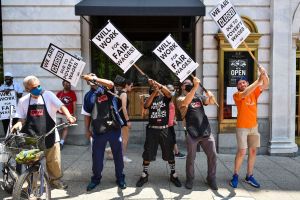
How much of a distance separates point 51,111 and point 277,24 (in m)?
6.36

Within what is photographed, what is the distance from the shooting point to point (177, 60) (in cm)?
632

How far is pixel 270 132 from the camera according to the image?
9484 mm

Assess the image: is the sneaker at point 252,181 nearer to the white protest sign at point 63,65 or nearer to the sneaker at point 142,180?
the sneaker at point 142,180

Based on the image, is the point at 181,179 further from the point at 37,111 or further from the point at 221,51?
the point at 221,51

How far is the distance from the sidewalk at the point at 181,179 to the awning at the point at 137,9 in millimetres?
3373

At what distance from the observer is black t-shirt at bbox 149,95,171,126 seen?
6125 millimetres

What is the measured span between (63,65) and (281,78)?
5773 mm

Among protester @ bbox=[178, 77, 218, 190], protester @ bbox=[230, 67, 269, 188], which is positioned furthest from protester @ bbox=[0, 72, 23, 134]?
protester @ bbox=[230, 67, 269, 188]

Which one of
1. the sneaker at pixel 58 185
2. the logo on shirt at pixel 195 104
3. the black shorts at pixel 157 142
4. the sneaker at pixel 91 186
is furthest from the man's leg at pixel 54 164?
the logo on shirt at pixel 195 104

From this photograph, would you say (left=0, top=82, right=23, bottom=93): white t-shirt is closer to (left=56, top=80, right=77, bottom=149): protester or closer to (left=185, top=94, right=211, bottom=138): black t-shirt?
(left=56, top=80, right=77, bottom=149): protester

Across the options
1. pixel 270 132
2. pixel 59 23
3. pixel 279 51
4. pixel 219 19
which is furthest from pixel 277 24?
pixel 59 23

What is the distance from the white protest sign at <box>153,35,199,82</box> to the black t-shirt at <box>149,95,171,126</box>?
1.71 ft

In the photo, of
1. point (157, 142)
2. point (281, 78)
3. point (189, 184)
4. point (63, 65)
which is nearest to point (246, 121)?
point (189, 184)

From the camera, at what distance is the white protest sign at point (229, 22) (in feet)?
20.5
